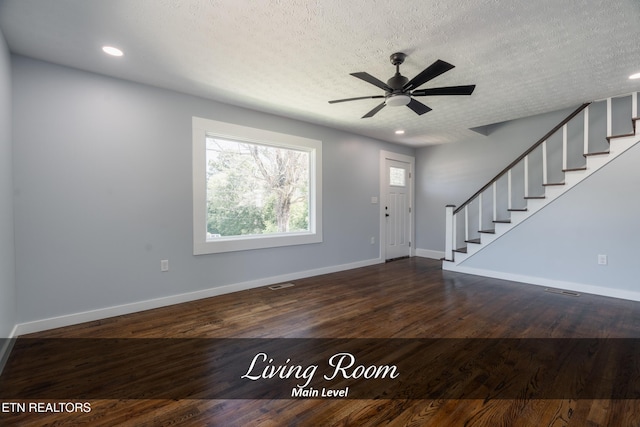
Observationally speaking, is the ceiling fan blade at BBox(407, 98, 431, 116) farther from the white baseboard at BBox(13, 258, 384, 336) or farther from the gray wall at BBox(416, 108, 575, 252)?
the gray wall at BBox(416, 108, 575, 252)

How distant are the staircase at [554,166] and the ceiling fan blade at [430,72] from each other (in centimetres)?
287

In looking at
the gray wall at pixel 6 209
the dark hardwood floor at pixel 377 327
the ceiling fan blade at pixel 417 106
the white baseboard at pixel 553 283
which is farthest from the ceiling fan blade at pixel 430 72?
the white baseboard at pixel 553 283

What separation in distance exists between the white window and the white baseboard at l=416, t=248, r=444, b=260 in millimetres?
2961

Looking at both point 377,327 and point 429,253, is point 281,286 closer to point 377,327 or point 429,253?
point 377,327

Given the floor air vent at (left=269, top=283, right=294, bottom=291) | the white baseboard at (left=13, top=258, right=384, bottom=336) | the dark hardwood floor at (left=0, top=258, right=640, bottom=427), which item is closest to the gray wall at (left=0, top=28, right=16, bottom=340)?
the white baseboard at (left=13, top=258, right=384, bottom=336)

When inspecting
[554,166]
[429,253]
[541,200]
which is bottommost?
[429,253]

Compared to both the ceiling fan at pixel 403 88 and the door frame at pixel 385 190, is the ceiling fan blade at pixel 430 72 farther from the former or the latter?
the door frame at pixel 385 190

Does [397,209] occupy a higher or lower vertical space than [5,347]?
higher

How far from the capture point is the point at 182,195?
3393 millimetres

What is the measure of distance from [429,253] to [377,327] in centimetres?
413

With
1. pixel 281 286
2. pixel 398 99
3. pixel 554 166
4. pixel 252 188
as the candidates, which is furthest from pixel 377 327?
pixel 554 166

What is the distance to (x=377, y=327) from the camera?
270 cm

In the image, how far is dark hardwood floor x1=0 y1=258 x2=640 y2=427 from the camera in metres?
1.54

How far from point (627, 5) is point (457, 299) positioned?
2.97m
